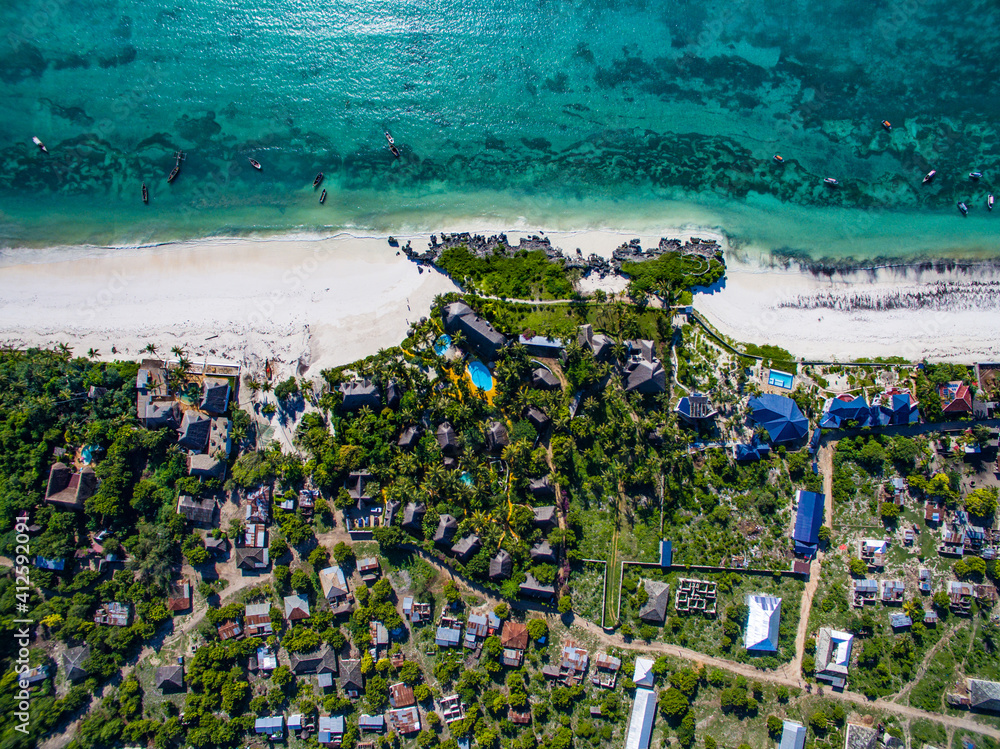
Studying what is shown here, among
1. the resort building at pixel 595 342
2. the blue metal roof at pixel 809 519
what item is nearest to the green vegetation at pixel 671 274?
the resort building at pixel 595 342

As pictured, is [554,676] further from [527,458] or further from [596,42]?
[596,42]

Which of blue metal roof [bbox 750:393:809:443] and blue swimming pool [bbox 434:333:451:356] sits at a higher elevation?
blue swimming pool [bbox 434:333:451:356]

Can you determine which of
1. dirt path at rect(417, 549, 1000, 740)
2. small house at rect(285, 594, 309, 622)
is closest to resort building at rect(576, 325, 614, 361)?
dirt path at rect(417, 549, 1000, 740)

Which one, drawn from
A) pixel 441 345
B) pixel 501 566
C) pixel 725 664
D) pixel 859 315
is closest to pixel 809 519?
pixel 725 664

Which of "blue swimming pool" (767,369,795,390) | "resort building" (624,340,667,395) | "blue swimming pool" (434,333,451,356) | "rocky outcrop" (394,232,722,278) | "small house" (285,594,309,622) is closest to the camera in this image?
"small house" (285,594,309,622)

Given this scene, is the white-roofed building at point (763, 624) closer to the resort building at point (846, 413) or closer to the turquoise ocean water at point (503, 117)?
the resort building at point (846, 413)

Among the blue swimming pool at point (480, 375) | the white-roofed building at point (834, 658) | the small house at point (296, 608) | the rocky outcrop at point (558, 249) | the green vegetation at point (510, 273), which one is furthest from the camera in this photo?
the rocky outcrop at point (558, 249)

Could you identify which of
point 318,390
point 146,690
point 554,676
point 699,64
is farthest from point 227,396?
point 699,64

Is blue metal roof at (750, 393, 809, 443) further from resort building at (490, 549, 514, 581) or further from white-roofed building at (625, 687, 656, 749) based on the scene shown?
resort building at (490, 549, 514, 581)
